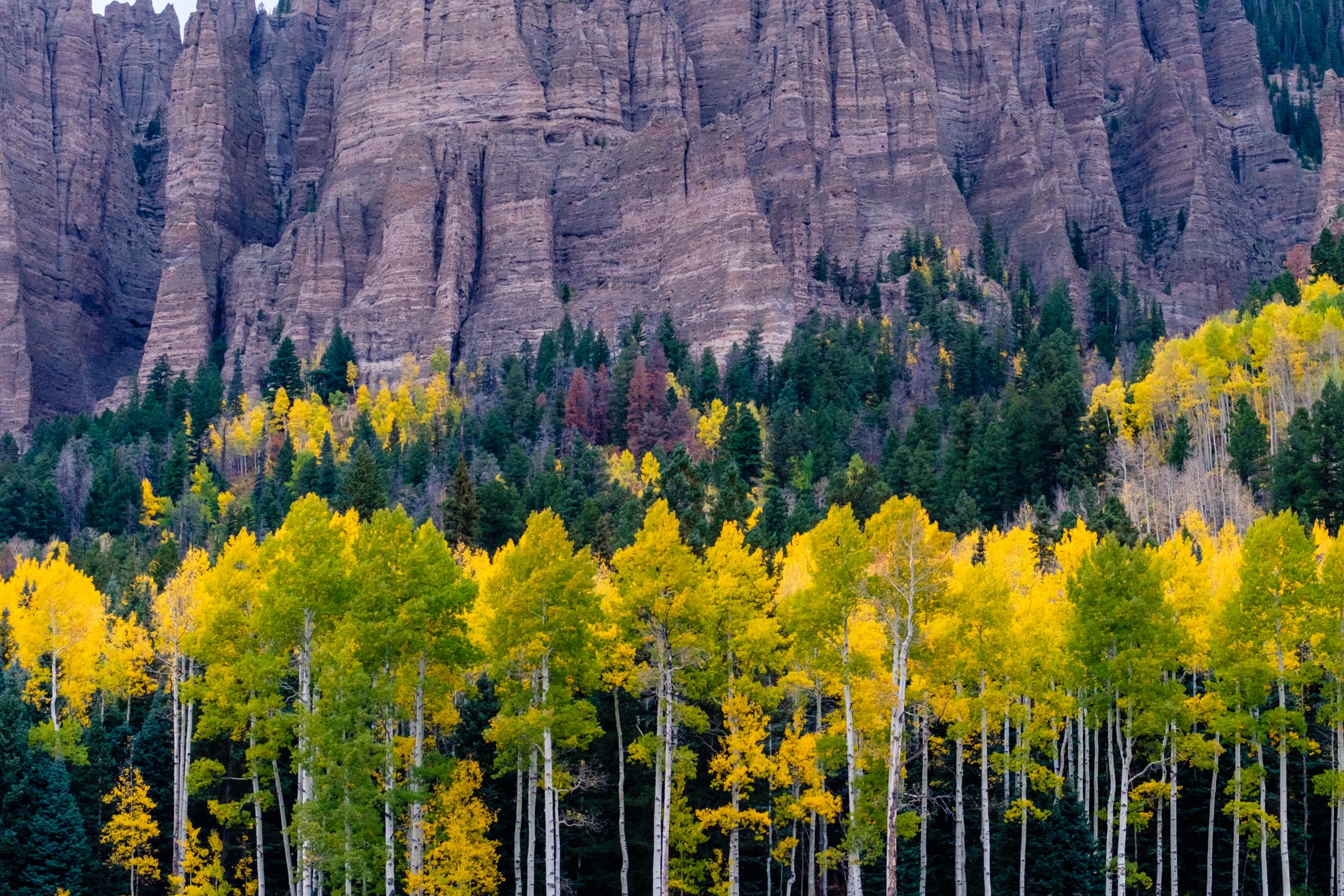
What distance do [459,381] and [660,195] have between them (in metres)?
27.6

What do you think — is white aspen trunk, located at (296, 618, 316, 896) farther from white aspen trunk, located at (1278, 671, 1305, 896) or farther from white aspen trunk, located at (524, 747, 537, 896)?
white aspen trunk, located at (1278, 671, 1305, 896)

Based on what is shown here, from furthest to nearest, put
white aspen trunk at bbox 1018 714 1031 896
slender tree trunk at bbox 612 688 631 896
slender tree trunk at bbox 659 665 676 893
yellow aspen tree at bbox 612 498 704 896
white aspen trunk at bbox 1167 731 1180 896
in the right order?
white aspen trunk at bbox 1018 714 1031 896 < slender tree trunk at bbox 612 688 631 896 < white aspen trunk at bbox 1167 731 1180 896 < yellow aspen tree at bbox 612 498 704 896 < slender tree trunk at bbox 659 665 676 893

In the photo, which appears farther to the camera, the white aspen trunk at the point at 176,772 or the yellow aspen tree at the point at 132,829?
the yellow aspen tree at the point at 132,829

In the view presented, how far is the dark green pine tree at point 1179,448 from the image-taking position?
236ft

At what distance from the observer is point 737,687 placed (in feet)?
120

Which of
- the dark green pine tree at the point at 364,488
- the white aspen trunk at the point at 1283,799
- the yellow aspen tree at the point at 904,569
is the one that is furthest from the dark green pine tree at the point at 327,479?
the white aspen trunk at the point at 1283,799

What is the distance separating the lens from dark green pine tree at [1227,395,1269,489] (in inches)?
2640

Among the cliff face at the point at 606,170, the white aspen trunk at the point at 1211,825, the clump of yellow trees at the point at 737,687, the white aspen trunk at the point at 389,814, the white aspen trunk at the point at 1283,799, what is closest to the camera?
the white aspen trunk at the point at 389,814

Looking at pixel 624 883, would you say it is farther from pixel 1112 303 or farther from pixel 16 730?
pixel 1112 303

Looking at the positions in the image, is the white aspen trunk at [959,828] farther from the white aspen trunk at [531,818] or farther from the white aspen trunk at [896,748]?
the white aspen trunk at [531,818]

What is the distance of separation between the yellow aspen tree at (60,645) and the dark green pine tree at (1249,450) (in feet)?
157

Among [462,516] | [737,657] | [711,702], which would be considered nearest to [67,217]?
[462,516]

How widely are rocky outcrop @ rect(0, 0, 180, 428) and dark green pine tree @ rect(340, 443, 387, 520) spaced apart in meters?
71.9

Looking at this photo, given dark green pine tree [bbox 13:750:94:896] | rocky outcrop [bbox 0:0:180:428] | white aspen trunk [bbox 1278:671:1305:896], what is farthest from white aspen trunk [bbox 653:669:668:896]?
rocky outcrop [bbox 0:0:180:428]
